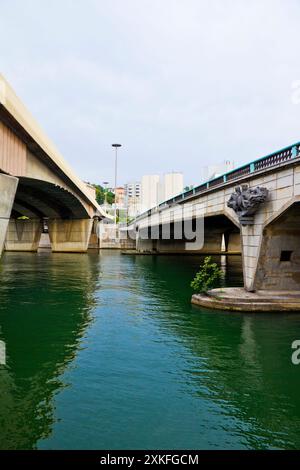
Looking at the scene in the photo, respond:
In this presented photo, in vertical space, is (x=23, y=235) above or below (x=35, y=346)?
above

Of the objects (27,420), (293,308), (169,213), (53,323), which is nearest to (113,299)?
(53,323)

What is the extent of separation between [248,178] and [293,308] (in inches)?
285

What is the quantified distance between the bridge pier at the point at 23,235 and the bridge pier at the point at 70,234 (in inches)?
138

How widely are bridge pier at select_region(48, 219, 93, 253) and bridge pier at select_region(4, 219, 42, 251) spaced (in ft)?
11.5

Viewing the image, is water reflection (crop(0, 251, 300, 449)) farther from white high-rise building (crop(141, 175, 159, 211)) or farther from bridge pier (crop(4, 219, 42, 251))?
white high-rise building (crop(141, 175, 159, 211))

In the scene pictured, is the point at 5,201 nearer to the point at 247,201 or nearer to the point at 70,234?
the point at 247,201

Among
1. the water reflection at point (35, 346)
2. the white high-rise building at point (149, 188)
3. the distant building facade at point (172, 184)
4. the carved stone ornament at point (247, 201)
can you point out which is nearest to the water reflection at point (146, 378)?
the water reflection at point (35, 346)

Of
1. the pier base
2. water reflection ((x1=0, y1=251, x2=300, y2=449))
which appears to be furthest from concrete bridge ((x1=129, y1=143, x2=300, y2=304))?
water reflection ((x1=0, y1=251, x2=300, y2=449))

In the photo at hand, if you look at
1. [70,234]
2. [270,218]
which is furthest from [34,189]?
[270,218]

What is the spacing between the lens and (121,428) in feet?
24.7

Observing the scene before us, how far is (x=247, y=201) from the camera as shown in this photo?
1862 cm

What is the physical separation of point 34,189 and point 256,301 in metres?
29.1

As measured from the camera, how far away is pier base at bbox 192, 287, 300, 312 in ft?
57.4

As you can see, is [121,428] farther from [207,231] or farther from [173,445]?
[207,231]
